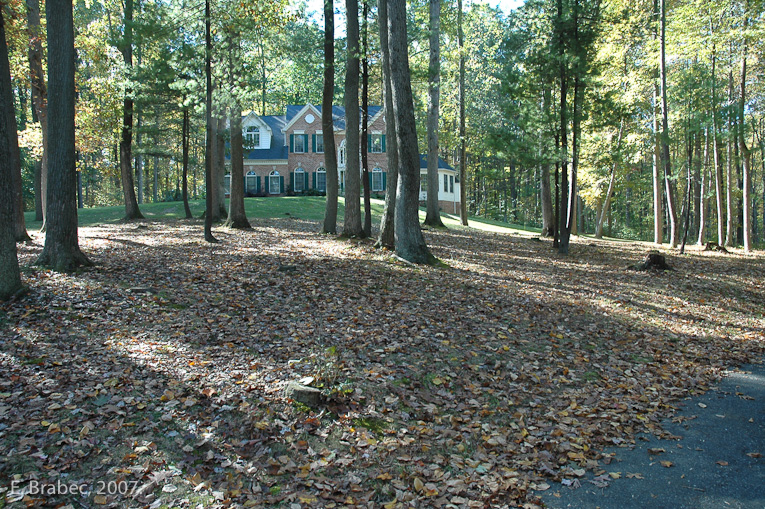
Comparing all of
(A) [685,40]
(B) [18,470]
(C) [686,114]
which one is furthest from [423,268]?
(A) [685,40]

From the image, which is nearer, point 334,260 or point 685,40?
point 334,260

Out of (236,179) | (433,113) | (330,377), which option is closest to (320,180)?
(433,113)

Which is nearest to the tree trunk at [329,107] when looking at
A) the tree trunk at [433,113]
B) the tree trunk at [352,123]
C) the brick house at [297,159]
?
the tree trunk at [352,123]

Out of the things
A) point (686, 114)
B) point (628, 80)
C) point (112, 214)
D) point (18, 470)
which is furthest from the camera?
point (112, 214)

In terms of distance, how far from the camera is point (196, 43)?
13.4 m

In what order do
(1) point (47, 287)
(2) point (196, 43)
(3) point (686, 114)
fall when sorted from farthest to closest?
(3) point (686, 114), (2) point (196, 43), (1) point (47, 287)

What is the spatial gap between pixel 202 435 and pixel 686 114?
59.8 ft

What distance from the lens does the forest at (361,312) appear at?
13.5 ft

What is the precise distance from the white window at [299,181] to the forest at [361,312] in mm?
16976

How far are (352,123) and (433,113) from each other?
7.37m

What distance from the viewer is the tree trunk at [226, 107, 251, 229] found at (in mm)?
16516

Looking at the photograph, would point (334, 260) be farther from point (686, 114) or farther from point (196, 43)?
point (686, 114)

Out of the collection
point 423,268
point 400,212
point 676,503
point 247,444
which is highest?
→ point 400,212

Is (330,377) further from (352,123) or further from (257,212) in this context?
(257,212)
